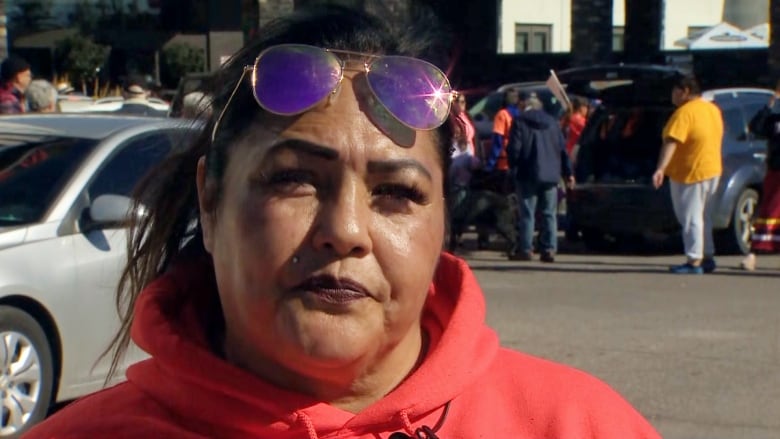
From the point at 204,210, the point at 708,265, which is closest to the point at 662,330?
the point at 708,265

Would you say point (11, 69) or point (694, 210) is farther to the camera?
point (11, 69)

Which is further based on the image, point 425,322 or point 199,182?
point 425,322

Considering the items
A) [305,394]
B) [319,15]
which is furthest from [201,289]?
[319,15]

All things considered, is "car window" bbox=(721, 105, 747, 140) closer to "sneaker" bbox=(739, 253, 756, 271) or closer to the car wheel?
"sneaker" bbox=(739, 253, 756, 271)

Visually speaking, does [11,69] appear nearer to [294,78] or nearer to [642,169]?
[642,169]

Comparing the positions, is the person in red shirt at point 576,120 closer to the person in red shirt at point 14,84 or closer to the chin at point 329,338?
the person in red shirt at point 14,84

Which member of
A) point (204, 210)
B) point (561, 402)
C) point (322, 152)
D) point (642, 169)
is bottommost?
point (642, 169)

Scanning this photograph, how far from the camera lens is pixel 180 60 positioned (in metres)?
36.4

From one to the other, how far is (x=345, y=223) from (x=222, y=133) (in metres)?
0.30

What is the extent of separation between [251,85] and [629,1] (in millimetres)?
28599

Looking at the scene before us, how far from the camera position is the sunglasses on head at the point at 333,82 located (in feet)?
6.29

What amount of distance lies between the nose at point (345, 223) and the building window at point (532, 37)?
4201cm

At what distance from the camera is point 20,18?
131 ft

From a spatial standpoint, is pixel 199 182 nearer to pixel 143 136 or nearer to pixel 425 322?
pixel 425 322
